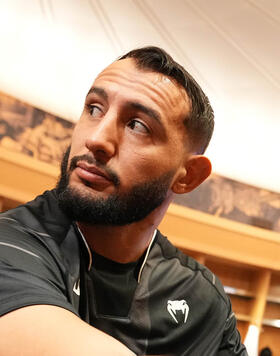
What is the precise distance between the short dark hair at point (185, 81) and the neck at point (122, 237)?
0.21 m

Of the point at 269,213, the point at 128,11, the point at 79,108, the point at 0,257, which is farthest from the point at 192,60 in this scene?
the point at 0,257

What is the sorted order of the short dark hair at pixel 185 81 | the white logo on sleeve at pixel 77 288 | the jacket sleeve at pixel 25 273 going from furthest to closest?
the short dark hair at pixel 185 81 → the white logo on sleeve at pixel 77 288 → the jacket sleeve at pixel 25 273

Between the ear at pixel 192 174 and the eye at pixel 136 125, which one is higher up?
the eye at pixel 136 125

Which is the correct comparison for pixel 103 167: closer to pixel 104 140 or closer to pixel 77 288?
pixel 104 140

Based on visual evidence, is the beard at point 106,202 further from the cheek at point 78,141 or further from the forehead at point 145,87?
the forehead at point 145,87

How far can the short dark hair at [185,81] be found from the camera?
1.31 m

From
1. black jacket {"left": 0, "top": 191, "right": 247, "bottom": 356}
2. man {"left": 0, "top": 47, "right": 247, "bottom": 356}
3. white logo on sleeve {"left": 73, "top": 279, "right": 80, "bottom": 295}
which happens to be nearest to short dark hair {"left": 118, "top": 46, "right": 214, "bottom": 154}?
man {"left": 0, "top": 47, "right": 247, "bottom": 356}

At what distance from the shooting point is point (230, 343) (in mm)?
1494

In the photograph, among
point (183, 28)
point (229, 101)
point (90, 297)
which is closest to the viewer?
point (90, 297)

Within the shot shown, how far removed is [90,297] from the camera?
1175 mm

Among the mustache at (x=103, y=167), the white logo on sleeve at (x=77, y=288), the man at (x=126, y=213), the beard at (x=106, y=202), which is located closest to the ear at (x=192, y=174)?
the man at (x=126, y=213)

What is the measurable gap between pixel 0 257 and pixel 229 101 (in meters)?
6.96

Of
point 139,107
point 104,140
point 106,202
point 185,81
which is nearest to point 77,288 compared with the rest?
point 106,202

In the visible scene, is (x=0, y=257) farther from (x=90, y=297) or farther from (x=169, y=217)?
(x=169, y=217)
